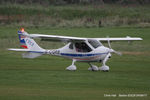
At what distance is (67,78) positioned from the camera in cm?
2047

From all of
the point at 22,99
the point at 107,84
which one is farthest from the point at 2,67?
the point at 22,99

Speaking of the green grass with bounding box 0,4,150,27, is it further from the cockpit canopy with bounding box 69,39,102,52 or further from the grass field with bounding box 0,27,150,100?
the cockpit canopy with bounding box 69,39,102,52

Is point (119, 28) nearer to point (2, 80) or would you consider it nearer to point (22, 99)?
point (2, 80)

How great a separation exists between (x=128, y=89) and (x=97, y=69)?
621cm

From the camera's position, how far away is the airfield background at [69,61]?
16812 millimetres

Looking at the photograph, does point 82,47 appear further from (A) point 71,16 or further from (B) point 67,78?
(A) point 71,16

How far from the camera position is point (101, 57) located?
75.3 ft

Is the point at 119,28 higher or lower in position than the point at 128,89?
lower

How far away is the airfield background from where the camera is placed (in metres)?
16.8

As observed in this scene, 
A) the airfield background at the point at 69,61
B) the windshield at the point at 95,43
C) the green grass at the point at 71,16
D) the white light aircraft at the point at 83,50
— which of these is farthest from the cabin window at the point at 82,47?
the green grass at the point at 71,16

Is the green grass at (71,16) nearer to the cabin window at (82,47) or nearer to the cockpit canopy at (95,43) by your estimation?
the cabin window at (82,47)

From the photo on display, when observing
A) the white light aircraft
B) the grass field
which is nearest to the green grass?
the grass field

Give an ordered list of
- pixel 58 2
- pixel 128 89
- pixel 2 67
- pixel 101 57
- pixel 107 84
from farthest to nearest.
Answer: pixel 58 2 → pixel 2 67 → pixel 101 57 → pixel 107 84 → pixel 128 89

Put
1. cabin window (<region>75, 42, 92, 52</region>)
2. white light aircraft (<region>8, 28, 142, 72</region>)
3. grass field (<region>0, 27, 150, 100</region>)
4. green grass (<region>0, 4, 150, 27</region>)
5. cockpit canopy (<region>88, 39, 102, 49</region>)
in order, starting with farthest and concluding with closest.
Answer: green grass (<region>0, 4, 150, 27</region>)
cabin window (<region>75, 42, 92, 52</region>)
cockpit canopy (<region>88, 39, 102, 49</region>)
white light aircraft (<region>8, 28, 142, 72</region>)
grass field (<region>0, 27, 150, 100</region>)
